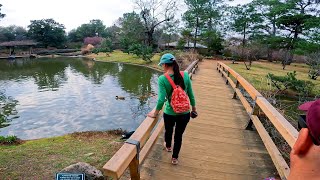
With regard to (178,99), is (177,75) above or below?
above

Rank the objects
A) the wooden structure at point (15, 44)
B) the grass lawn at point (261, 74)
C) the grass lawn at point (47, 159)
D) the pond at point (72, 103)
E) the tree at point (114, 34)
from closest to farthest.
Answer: the grass lawn at point (47, 159)
the pond at point (72, 103)
the grass lawn at point (261, 74)
the wooden structure at point (15, 44)
the tree at point (114, 34)

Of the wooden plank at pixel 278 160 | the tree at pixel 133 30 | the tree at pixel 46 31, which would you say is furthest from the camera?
the tree at pixel 46 31

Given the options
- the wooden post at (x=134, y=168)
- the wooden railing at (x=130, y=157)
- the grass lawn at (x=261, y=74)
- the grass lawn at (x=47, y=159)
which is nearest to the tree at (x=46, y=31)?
the grass lawn at (x=261, y=74)

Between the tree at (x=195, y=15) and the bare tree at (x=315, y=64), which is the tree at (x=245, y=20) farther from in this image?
the bare tree at (x=315, y=64)

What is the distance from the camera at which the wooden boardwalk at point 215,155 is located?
3.10 m

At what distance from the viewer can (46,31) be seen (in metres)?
50.7

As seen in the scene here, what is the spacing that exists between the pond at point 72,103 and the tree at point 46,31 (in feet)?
93.0

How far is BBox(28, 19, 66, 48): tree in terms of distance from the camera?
50250mm

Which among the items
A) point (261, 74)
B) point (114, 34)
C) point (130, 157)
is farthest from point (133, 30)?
point (130, 157)

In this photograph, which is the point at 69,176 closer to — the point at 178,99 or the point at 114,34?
the point at 178,99

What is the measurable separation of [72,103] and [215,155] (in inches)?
492

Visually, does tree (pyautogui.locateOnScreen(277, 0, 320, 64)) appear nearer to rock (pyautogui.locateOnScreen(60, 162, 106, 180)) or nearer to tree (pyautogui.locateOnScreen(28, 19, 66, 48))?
rock (pyautogui.locateOnScreen(60, 162, 106, 180))

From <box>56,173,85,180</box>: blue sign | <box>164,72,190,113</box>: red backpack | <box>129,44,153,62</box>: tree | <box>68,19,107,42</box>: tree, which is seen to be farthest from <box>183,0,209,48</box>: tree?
<box>56,173,85,180</box>: blue sign

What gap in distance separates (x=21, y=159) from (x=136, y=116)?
6.53 meters
